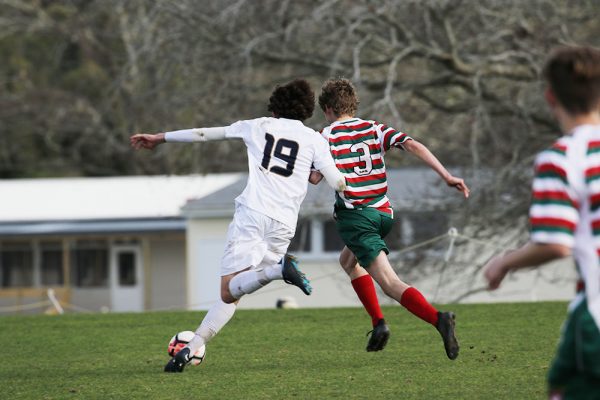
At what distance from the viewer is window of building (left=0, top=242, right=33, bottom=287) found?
122 ft

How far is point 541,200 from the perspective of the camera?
380cm

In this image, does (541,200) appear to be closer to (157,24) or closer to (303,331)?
(303,331)

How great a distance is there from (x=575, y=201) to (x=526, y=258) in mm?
253

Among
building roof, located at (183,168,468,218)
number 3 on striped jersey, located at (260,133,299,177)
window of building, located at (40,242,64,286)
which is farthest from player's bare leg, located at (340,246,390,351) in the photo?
window of building, located at (40,242,64,286)

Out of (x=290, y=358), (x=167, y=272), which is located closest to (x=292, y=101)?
(x=290, y=358)

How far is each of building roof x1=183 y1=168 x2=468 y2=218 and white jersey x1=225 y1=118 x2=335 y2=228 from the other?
12.7 meters

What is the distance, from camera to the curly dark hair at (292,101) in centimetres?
740

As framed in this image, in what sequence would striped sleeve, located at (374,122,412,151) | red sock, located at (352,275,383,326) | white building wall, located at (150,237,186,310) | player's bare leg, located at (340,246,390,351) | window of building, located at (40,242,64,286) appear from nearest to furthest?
striped sleeve, located at (374,122,412,151), player's bare leg, located at (340,246,390,351), red sock, located at (352,275,383,326), white building wall, located at (150,237,186,310), window of building, located at (40,242,64,286)

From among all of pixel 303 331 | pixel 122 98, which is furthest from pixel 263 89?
pixel 303 331

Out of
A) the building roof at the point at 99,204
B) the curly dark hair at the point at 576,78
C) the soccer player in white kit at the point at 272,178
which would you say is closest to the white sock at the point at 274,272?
the soccer player in white kit at the point at 272,178

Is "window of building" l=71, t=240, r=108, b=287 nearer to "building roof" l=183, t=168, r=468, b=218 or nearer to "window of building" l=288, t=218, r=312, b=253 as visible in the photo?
"building roof" l=183, t=168, r=468, b=218

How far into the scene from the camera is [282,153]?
7.32 m

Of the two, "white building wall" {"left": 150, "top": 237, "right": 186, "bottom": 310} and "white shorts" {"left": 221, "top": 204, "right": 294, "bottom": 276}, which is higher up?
"white shorts" {"left": 221, "top": 204, "right": 294, "bottom": 276}

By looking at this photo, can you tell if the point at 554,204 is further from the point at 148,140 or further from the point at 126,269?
the point at 126,269
